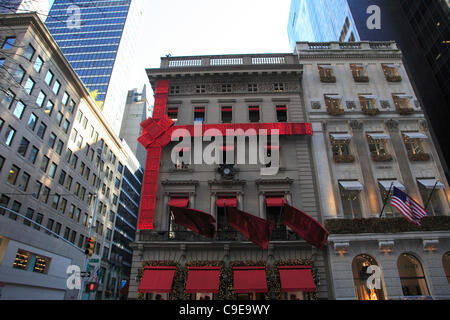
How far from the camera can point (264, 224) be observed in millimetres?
18812

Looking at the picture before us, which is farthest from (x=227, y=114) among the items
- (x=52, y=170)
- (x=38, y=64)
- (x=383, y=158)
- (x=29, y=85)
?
(x=52, y=170)

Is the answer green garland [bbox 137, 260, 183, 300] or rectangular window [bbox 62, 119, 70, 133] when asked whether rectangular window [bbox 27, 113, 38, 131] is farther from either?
green garland [bbox 137, 260, 183, 300]

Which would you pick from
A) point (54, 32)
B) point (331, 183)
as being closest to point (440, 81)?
point (331, 183)

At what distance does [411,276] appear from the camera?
69.5 feet

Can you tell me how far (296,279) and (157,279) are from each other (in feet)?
32.4

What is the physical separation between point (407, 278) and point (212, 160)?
17.4m

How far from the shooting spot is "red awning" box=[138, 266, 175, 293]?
2003cm

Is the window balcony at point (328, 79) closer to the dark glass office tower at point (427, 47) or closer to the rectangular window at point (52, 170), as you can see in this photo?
the dark glass office tower at point (427, 47)

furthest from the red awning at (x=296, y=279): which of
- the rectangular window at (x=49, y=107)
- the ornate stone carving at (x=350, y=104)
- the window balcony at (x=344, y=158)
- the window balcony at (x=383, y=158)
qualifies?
the rectangular window at (x=49, y=107)

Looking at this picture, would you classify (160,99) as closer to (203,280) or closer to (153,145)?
(153,145)

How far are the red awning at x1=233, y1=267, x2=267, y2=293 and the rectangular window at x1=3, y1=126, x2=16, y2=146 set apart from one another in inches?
1232

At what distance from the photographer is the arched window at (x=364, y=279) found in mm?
20781

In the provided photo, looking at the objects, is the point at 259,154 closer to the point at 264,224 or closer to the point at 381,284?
the point at 264,224

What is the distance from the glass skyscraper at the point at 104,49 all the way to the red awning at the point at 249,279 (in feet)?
284
